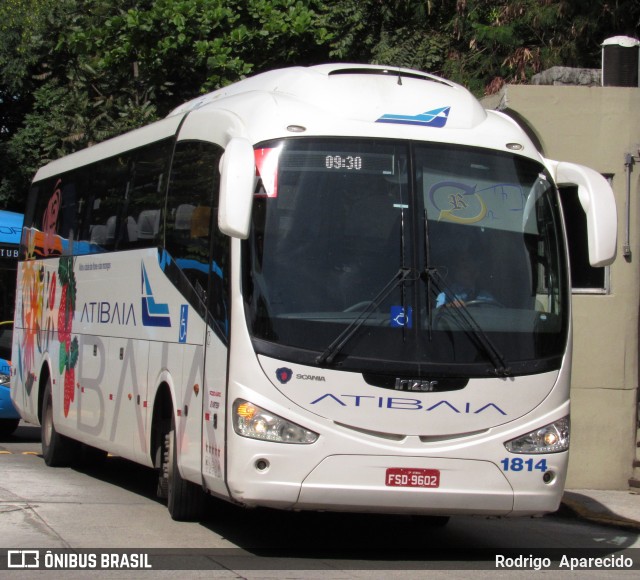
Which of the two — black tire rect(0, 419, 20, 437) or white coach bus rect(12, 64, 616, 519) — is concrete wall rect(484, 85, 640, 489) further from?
black tire rect(0, 419, 20, 437)

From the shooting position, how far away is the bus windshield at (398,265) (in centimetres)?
802

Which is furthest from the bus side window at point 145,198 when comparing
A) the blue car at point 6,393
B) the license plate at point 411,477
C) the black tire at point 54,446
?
the blue car at point 6,393

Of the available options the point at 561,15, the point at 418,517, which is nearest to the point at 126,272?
the point at 418,517

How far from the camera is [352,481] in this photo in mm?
7871

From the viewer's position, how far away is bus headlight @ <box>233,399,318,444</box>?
7.85 metres

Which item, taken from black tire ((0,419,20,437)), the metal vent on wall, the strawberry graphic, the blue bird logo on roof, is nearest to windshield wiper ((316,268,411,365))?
the blue bird logo on roof

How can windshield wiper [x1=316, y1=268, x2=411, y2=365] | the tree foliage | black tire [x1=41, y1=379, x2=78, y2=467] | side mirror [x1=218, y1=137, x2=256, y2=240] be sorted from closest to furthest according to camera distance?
side mirror [x1=218, y1=137, x2=256, y2=240]
windshield wiper [x1=316, y1=268, x2=411, y2=365]
black tire [x1=41, y1=379, x2=78, y2=467]
the tree foliage

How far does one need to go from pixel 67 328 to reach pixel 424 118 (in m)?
6.31

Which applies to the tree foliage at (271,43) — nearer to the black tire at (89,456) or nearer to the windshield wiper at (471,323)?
the black tire at (89,456)

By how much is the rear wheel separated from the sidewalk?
13.6 feet

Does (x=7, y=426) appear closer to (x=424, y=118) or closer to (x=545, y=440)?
(x=424, y=118)

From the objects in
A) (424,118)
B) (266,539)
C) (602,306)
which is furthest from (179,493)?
(602,306)

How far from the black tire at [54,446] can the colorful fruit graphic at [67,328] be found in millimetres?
674

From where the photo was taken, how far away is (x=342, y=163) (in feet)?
27.5
